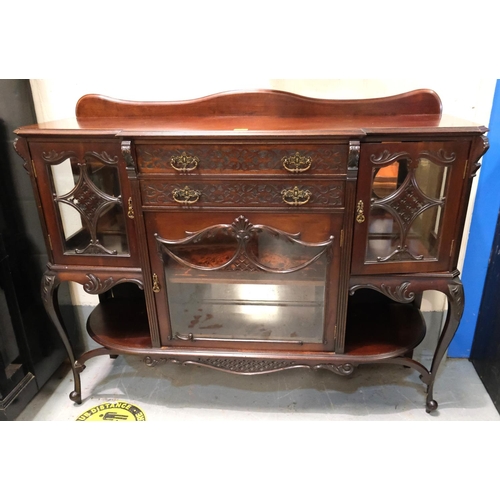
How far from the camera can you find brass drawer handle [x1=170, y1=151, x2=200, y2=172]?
975 mm

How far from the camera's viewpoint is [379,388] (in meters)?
1.40

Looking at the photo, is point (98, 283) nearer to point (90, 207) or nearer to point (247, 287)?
point (90, 207)

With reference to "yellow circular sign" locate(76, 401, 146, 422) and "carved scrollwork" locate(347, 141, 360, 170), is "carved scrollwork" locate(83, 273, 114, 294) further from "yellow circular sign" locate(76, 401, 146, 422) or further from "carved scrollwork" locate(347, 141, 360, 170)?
"carved scrollwork" locate(347, 141, 360, 170)

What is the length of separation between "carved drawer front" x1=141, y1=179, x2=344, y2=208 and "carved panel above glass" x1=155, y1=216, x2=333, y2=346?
6 cm

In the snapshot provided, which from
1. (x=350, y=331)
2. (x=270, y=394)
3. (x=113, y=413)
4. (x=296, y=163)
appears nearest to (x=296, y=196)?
(x=296, y=163)

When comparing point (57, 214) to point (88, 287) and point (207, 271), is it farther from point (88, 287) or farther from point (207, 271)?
point (207, 271)

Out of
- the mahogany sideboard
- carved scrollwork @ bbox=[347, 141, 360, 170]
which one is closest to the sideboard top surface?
the mahogany sideboard

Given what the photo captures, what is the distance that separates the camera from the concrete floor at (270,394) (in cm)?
130

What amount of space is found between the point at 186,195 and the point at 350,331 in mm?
Result: 674

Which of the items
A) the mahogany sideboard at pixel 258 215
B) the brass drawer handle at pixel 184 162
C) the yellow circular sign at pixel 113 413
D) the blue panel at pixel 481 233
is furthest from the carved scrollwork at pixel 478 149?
the yellow circular sign at pixel 113 413

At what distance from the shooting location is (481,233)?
135 cm

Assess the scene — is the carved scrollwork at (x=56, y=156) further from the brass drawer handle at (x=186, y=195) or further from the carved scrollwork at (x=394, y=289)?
the carved scrollwork at (x=394, y=289)

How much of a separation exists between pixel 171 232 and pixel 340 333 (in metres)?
0.55

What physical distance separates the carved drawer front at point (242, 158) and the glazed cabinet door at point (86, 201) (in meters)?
0.10
